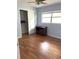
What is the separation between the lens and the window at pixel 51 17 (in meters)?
6.86

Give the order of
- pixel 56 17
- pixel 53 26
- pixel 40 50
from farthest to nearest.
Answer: pixel 53 26
pixel 56 17
pixel 40 50

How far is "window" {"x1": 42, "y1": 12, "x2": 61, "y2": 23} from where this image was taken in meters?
6.86

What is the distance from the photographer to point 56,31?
22.4 ft

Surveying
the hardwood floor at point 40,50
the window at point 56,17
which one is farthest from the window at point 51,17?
the hardwood floor at point 40,50

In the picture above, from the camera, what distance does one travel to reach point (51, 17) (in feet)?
24.7

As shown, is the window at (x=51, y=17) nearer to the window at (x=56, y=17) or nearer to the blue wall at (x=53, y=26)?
the window at (x=56, y=17)

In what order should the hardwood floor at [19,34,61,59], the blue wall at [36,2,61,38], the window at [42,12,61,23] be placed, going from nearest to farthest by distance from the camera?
1. the hardwood floor at [19,34,61,59]
2. the blue wall at [36,2,61,38]
3. the window at [42,12,61,23]

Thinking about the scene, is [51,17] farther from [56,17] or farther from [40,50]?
[40,50]

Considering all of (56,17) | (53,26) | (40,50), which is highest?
(56,17)

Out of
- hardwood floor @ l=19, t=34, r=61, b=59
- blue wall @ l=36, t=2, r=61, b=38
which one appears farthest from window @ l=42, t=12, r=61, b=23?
hardwood floor @ l=19, t=34, r=61, b=59

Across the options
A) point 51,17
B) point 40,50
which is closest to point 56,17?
point 51,17

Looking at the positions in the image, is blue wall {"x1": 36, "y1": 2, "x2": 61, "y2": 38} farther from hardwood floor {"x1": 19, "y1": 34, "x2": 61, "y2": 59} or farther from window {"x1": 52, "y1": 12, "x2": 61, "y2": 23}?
hardwood floor {"x1": 19, "y1": 34, "x2": 61, "y2": 59}
